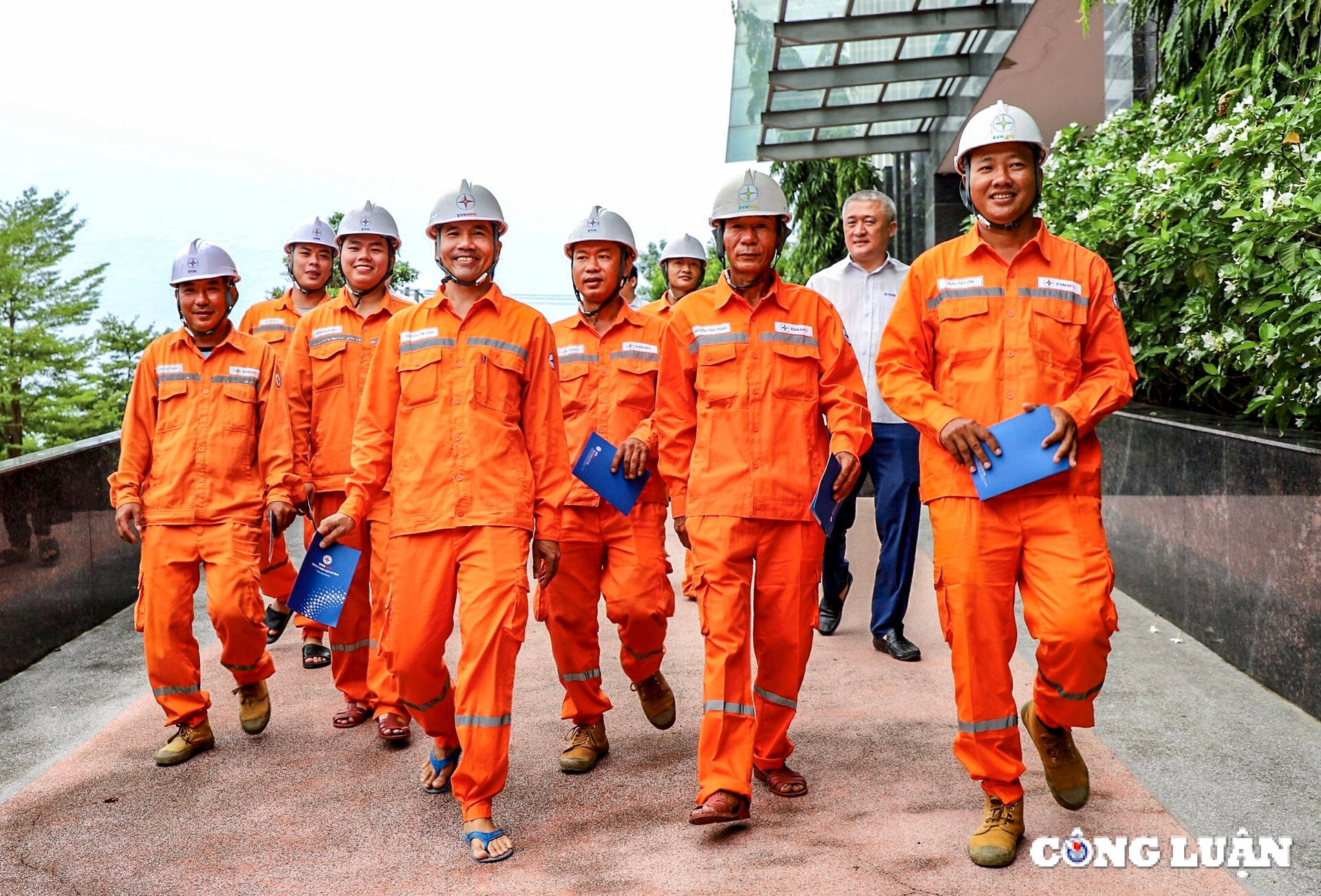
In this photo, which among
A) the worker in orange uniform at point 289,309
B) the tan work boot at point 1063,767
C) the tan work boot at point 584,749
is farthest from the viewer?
the worker in orange uniform at point 289,309

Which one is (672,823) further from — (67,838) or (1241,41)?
(1241,41)

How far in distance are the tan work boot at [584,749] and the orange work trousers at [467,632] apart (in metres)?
0.64

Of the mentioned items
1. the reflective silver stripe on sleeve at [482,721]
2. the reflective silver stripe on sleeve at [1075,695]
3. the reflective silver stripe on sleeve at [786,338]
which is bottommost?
the reflective silver stripe on sleeve at [482,721]

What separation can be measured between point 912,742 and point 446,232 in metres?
2.84

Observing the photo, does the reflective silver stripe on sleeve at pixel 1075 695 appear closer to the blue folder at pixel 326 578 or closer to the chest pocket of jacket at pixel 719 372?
the chest pocket of jacket at pixel 719 372

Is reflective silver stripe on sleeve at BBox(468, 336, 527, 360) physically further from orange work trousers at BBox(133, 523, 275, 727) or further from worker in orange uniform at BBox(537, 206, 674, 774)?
orange work trousers at BBox(133, 523, 275, 727)

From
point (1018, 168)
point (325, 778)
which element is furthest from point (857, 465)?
point (325, 778)

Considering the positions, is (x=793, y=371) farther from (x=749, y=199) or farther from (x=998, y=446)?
(x=998, y=446)

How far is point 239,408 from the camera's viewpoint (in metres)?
5.66

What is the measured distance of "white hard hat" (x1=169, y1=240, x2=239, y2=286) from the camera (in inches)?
223

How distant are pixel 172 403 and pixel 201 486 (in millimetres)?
453

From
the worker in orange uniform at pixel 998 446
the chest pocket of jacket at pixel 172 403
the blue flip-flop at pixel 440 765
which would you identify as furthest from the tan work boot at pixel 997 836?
the chest pocket of jacket at pixel 172 403

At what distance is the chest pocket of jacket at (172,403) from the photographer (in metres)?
5.61

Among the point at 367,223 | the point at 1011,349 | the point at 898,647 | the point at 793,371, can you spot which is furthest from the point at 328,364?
the point at 1011,349
